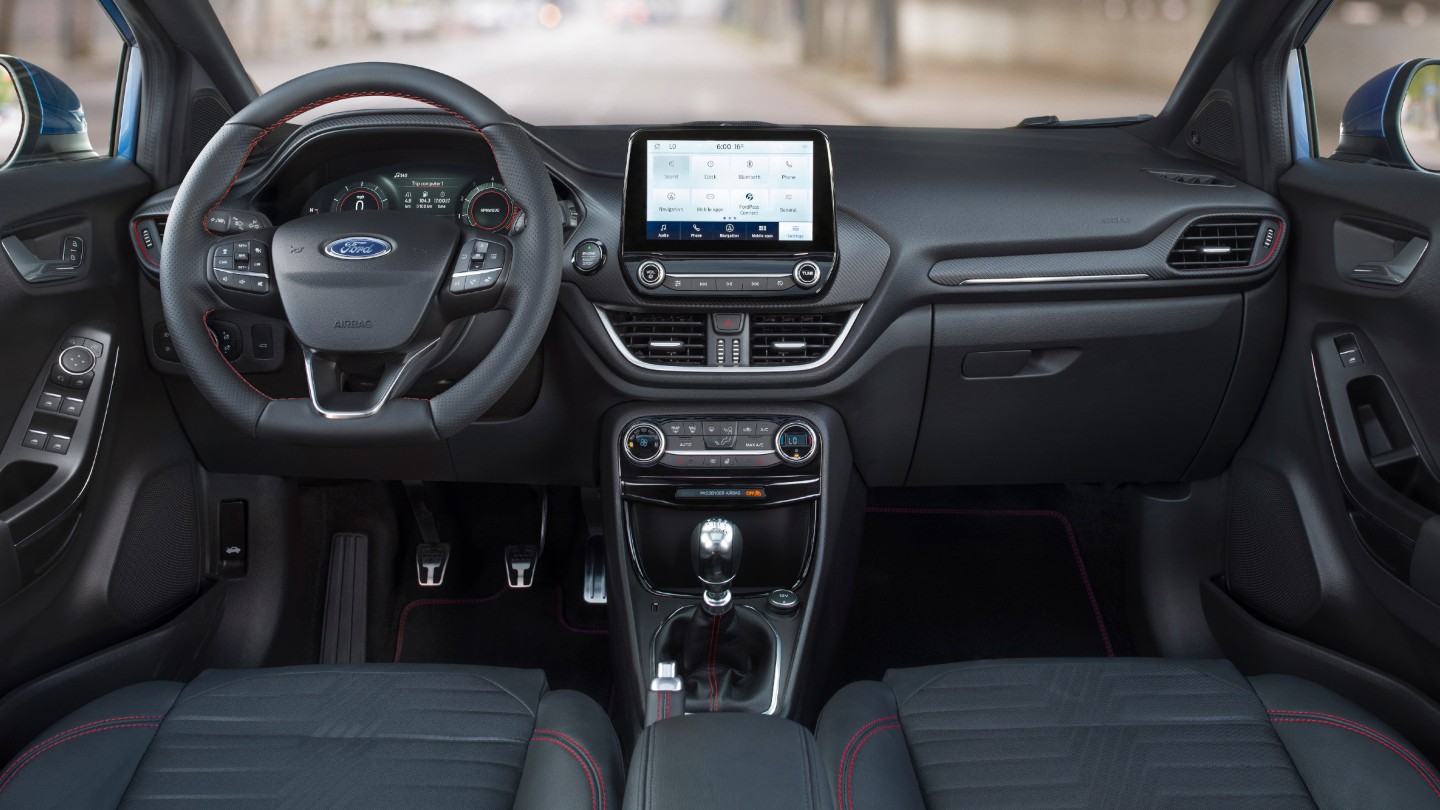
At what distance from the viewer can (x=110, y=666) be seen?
6.30ft

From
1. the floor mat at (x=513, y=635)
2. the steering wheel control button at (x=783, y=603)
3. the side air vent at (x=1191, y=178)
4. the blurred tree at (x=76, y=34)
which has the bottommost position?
the floor mat at (x=513, y=635)

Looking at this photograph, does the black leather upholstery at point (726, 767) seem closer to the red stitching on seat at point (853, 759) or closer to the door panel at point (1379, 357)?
the red stitching on seat at point (853, 759)

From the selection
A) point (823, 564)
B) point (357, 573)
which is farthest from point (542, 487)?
point (823, 564)

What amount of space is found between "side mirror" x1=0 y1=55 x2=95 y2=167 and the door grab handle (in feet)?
7.83

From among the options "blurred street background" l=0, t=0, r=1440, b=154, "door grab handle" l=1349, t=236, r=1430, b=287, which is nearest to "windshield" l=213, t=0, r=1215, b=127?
"blurred street background" l=0, t=0, r=1440, b=154

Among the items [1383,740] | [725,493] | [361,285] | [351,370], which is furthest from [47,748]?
[1383,740]

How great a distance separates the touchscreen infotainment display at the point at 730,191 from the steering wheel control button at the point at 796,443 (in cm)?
38

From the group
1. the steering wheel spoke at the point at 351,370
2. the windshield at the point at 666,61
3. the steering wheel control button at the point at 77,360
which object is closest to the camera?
the steering wheel spoke at the point at 351,370

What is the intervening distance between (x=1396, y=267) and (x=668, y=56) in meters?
1.71

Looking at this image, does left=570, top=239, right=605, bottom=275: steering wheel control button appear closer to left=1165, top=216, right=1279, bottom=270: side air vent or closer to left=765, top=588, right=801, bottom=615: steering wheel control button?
left=765, top=588, right=801, bottom=615: steering wheel control button

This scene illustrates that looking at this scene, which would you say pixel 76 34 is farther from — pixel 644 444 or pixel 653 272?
pixel 644 444

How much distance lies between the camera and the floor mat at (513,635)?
2516 millimetres

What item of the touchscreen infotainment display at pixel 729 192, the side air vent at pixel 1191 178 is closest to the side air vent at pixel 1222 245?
the side air vent at pixel 1191 178

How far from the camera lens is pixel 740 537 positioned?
197cm
